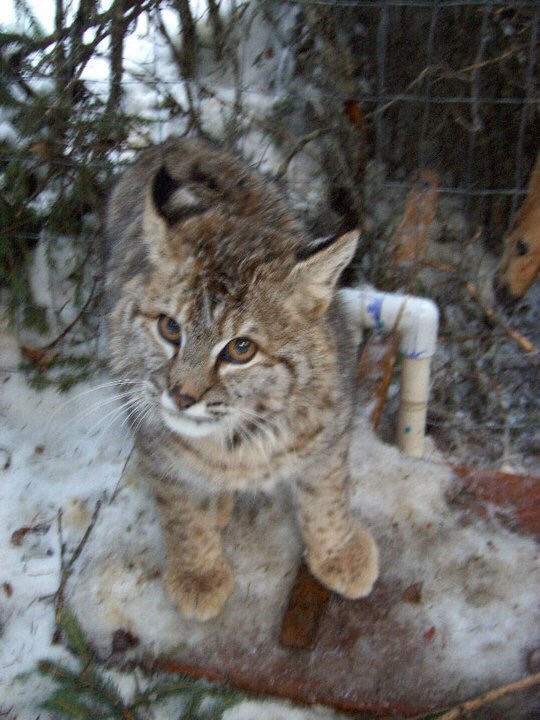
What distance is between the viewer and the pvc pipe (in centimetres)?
277

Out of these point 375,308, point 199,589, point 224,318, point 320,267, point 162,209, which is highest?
point 162,209

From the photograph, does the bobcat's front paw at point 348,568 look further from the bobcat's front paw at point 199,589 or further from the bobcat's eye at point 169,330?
the bobcat's eye at point 169,330

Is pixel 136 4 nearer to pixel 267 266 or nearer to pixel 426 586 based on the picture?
pixel 267 266

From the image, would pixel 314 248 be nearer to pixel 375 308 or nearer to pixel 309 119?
pixel 375 308

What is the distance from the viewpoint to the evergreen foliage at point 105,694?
2025 millimetres

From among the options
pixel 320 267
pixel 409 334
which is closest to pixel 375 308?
pixel 409 334

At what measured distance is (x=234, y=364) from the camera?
6.03ft

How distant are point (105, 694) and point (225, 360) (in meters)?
1.06

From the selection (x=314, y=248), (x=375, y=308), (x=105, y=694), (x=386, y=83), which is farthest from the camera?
(x=386, y=83)

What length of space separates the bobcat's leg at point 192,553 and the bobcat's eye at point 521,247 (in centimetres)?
187

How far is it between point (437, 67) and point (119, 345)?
6.19ft

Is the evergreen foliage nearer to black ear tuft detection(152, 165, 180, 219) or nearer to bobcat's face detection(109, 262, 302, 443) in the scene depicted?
bobcat's face detection(109, 262, 302, 443)

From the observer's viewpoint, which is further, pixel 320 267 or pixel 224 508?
pixel 224 508

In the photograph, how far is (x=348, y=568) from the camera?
93.1 inches
